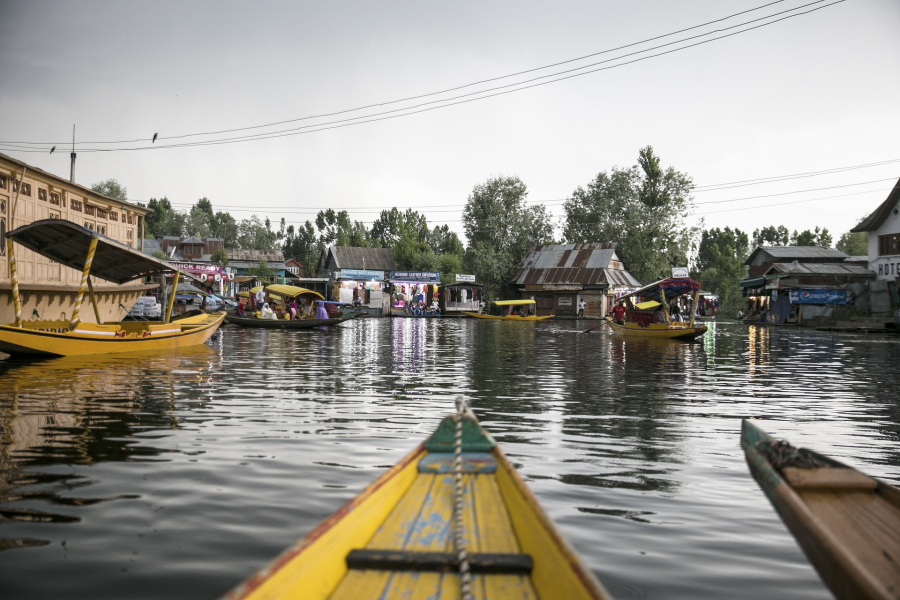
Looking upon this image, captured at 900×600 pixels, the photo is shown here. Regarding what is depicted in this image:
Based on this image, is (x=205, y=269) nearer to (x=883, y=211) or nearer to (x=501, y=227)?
(x=501, y=227)

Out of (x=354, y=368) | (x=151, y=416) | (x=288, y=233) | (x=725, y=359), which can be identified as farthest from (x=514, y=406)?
(x=288, y=233)

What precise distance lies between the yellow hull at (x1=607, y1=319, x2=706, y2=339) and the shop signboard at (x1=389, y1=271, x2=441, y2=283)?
1271 inches

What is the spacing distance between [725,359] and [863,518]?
15.2 metres

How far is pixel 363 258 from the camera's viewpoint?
226ft

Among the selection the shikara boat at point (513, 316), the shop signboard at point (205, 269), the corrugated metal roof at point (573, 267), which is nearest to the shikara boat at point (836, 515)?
the shikara boat at point (513, 316)

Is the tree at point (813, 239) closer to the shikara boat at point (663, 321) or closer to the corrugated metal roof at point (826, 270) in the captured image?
the corrugated metal roof at point (826, 270)

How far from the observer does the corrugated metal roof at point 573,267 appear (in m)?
53.7

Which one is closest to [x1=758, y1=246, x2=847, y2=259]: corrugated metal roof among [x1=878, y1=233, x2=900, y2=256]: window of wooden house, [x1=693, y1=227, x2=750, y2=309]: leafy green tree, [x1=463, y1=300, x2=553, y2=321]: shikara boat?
[x1=693, y1=227, x2=750, y2=309]: leafy green tree

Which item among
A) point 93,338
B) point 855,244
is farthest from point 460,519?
point 855,244

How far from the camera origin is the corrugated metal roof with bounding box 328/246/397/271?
220 ft

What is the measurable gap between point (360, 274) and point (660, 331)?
37.3 metres

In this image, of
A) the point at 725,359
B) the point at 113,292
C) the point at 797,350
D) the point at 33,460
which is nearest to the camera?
the point at 33,460

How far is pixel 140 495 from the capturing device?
4.92 meters

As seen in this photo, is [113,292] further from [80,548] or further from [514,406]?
[80,548]
